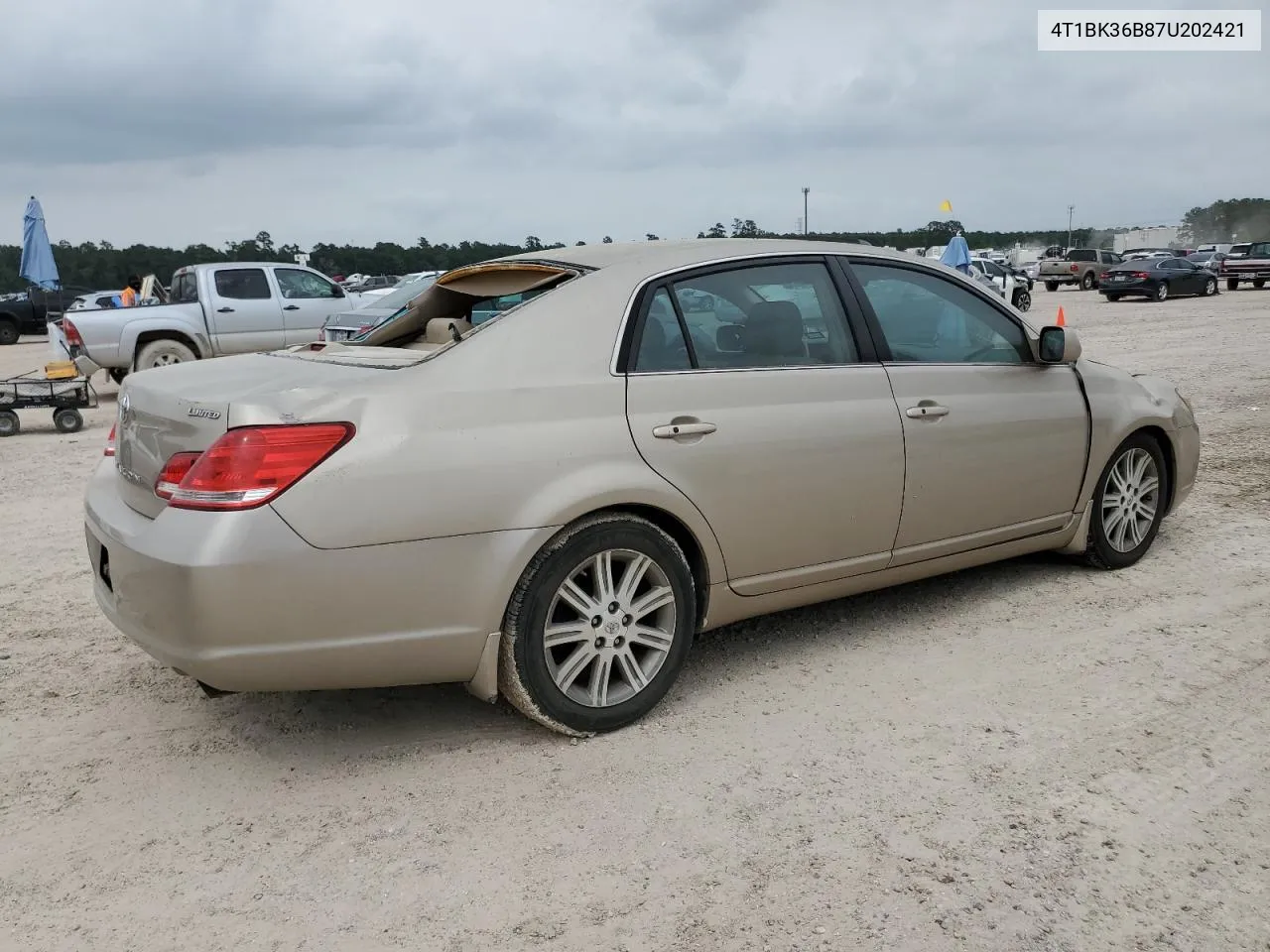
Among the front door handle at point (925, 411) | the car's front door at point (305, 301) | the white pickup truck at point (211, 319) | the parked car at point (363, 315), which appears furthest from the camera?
the car's front door at point (305, 301)

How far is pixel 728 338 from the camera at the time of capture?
3881 millimetres

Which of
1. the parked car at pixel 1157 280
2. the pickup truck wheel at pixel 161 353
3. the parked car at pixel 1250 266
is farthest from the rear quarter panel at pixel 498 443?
the parked car at pixel 1250 266

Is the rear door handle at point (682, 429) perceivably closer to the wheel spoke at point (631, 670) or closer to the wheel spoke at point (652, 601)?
the wheel spoke at point (652, 601)

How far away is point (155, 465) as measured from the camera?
3361mm

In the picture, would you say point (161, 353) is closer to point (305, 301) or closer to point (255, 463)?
point (305, 301)

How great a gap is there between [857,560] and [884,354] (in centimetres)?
80

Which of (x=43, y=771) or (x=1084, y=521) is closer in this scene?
(x=43, y=771)

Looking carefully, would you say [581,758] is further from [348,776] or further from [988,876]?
[988,876]

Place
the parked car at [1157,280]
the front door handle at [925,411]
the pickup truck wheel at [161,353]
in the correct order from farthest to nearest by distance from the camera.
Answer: the parked car at [1157,280] < the pickup truck wheel at [161,353] < the front door handle at [925,411]

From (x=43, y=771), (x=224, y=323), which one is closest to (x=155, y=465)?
(x=43, y=771)

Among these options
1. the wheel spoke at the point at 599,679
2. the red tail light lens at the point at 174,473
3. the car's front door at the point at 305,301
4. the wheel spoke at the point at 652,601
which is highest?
the car's front door at the point at 305,301

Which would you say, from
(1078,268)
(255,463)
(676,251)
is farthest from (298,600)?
(1078,268)

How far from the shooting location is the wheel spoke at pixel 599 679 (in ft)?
11.6

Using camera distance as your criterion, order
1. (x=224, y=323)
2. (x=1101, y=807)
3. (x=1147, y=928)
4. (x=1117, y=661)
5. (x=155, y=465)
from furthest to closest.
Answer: (x=224, y=323) → (x=1117, y=661) → (x=155, y=465) → (x=1101, y=807) → (x=1147, y=928)
